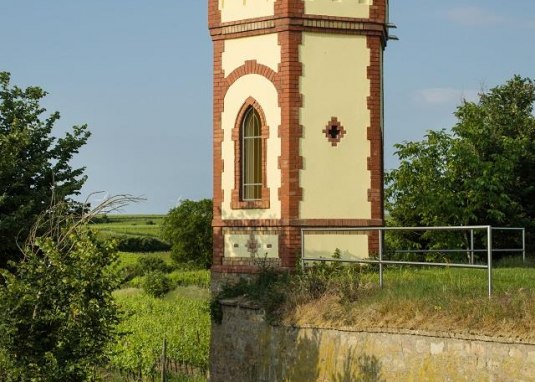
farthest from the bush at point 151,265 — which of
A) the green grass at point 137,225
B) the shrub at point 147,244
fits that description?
the green grass at point 137,225

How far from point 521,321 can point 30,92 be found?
11.7m

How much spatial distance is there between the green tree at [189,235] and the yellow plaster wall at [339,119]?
51988 mm

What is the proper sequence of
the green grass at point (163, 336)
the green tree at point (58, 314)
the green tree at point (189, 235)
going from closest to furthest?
the green tree at point (58, 314) → the green grass at point (163, 336) → the green tree at point (189, 235)

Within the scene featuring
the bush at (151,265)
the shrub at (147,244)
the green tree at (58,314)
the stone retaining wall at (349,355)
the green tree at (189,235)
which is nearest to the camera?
the stone retaining wall at (349,355)

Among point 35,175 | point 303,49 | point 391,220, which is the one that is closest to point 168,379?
point 391,220

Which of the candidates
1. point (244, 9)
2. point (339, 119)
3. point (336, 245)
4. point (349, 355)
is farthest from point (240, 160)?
point (349, 355)

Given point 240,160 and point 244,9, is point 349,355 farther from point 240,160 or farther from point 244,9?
point 244,9

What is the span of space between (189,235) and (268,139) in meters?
53.6

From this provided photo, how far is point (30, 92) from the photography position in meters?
18.5

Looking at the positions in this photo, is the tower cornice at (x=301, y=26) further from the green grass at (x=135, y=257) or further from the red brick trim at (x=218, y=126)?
the green grass at (x=135, y=257)

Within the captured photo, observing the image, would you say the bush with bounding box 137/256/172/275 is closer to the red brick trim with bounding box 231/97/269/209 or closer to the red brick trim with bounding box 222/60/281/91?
the red brick trim with bounding box 231/97/269/209

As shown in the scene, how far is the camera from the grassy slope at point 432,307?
11.3 metres

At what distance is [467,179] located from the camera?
3061cm

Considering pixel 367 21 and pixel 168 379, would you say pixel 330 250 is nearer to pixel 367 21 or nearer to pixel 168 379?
pixel 367 21
